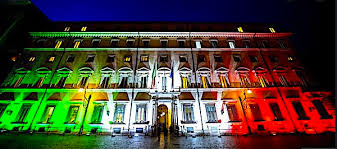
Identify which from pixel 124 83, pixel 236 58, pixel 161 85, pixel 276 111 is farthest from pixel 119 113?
pixel 276 111

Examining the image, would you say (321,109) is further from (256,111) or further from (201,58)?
(201,58)

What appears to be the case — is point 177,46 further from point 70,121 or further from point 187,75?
point 70,121

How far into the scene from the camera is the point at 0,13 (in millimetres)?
21641

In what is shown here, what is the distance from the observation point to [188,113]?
54.6 feet

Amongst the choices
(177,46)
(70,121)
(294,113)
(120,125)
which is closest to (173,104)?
(120,125)

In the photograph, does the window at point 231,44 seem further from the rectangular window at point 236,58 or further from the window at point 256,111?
the window at point 256,111

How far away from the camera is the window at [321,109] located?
15.8 meters

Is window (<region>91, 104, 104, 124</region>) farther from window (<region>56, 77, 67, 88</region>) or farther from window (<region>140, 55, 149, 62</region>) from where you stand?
window (<region>140, 55, 149, 62</region>)

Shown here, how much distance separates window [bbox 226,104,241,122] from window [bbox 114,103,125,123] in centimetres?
1237

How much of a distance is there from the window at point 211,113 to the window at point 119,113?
9.93 m

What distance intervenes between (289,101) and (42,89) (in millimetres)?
29571

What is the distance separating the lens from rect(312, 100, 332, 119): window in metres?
15.8

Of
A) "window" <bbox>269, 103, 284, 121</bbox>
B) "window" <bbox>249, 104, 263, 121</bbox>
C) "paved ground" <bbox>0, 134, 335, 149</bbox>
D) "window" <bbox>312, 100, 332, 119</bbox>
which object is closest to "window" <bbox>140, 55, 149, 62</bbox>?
"paved ground" <bbox>0, 134, 335, 149</bbox>

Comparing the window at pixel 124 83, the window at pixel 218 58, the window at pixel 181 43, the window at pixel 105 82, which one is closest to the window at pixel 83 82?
the window at pixel 105 82
